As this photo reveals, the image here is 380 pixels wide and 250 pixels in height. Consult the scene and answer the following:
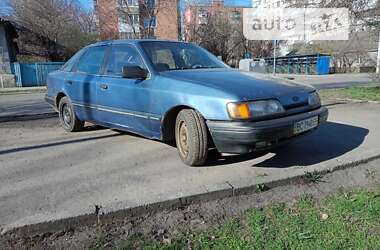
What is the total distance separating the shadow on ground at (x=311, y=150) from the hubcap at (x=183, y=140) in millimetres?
343

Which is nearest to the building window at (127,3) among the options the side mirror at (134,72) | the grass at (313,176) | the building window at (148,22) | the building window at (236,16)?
the building window at (148,22)

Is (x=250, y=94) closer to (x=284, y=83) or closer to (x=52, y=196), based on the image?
(x=284, y=83)

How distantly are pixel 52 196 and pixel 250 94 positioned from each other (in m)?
2.28

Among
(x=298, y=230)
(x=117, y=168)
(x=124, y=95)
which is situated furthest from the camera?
(x=124, y=95)

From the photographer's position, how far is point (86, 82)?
5516mm

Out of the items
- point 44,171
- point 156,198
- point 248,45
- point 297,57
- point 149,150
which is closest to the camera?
point 156,198

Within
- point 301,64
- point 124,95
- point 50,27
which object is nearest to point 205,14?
point 301,64

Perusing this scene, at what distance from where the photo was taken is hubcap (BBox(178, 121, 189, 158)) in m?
4.12

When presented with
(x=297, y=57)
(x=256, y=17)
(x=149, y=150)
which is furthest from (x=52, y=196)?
(x=297, y=57)

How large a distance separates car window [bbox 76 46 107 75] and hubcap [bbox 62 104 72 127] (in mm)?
814

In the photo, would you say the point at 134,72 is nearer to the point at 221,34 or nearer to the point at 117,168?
the point at 117,168

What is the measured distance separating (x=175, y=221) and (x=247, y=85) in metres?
1.77

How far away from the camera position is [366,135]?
568cm

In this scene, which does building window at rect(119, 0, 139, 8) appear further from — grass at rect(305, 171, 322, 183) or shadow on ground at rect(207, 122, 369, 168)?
grass at rect(305, 171, 322, 183)
